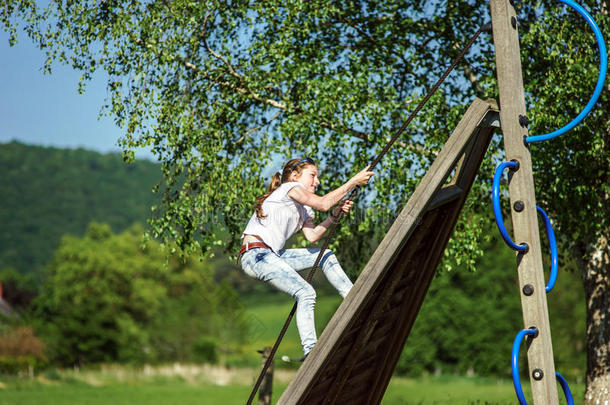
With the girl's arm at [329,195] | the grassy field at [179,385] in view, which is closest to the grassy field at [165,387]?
the grassy field at [179,385]

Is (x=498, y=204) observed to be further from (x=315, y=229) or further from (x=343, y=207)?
(x=315, y=229)

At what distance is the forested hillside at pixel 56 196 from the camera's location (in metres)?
107

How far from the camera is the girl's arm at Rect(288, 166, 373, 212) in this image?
4871 millimetres

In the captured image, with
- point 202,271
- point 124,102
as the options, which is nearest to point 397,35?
point 124,102

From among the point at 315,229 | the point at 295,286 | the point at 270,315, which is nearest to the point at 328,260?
the point at 315,229

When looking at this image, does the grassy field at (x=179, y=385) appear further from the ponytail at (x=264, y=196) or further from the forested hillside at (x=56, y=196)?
the forested hillside at (x=56, y=196)

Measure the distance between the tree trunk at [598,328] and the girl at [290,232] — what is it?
703 centimetres

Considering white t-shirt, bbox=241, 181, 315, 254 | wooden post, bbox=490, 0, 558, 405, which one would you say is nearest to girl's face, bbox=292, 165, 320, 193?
white t-shirt, bbox=241, 181, 315, 254

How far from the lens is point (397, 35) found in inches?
438

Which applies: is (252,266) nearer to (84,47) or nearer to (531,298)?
(531,298)

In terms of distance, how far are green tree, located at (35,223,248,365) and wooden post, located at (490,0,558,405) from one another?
4801 cm

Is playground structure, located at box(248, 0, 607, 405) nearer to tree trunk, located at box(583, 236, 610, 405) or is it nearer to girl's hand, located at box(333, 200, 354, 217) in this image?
girl's hand, located at box(333, 200, 354, 217)

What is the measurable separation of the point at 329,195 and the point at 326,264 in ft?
1.80

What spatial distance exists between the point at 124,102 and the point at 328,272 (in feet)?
22.6
